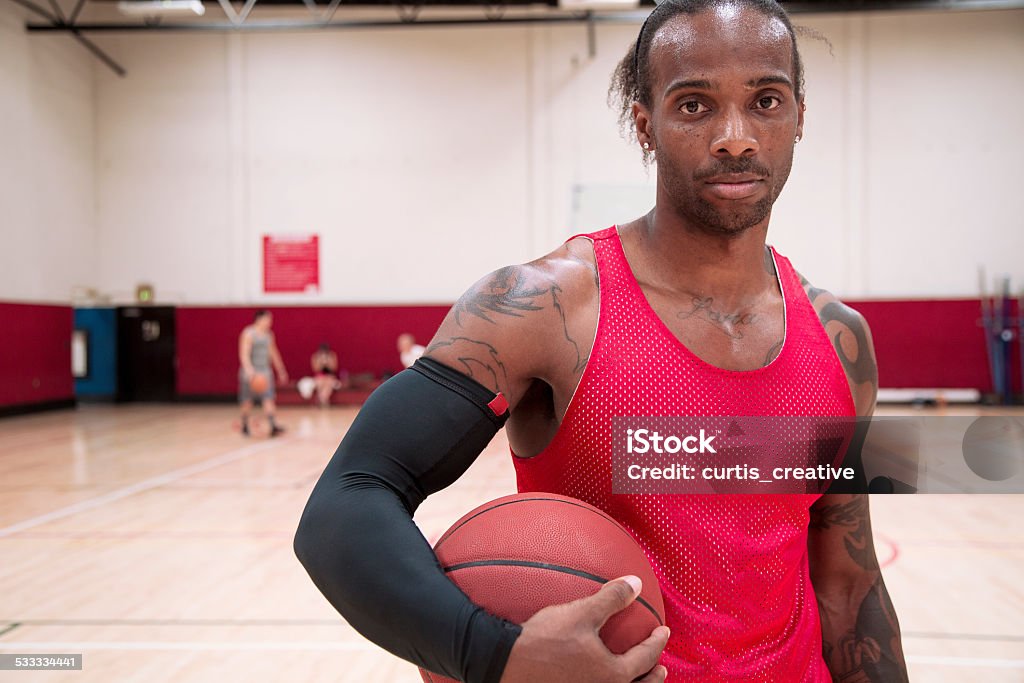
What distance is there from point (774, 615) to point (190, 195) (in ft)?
35.2

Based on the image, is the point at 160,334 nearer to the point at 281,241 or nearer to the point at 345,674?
the point at 281,241

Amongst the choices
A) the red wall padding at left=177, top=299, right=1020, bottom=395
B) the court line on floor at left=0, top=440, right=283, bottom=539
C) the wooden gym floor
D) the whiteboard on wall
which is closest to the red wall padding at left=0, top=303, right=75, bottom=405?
the red wall padding at left=177, top=299, right=1020, bottom=395

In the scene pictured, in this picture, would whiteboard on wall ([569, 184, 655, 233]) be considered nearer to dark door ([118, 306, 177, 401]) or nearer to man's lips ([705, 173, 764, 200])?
dark door ([118, 306, 177, 401])

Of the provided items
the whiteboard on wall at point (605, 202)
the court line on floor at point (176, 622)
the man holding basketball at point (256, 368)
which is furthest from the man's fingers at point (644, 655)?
the whiteboard on wall at point (605, 202)

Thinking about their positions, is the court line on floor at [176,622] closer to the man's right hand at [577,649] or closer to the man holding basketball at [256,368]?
the man's right hand at [577,649]

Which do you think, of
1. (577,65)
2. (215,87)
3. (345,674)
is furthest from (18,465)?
(577,65)

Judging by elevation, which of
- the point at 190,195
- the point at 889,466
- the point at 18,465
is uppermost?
the point at 190,195

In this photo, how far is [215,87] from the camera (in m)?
10.4

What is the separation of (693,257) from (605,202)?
29.4ft

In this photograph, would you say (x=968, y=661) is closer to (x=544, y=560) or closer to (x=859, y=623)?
(x=859, y=623)

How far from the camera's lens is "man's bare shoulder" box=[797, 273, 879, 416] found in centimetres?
110

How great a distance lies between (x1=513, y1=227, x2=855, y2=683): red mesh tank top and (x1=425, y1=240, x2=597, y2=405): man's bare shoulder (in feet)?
0.11

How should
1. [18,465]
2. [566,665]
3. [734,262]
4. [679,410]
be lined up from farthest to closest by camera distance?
[18,465], [734,262], [679,410], [566,665]

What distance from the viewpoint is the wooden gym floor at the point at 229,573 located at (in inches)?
92.5
